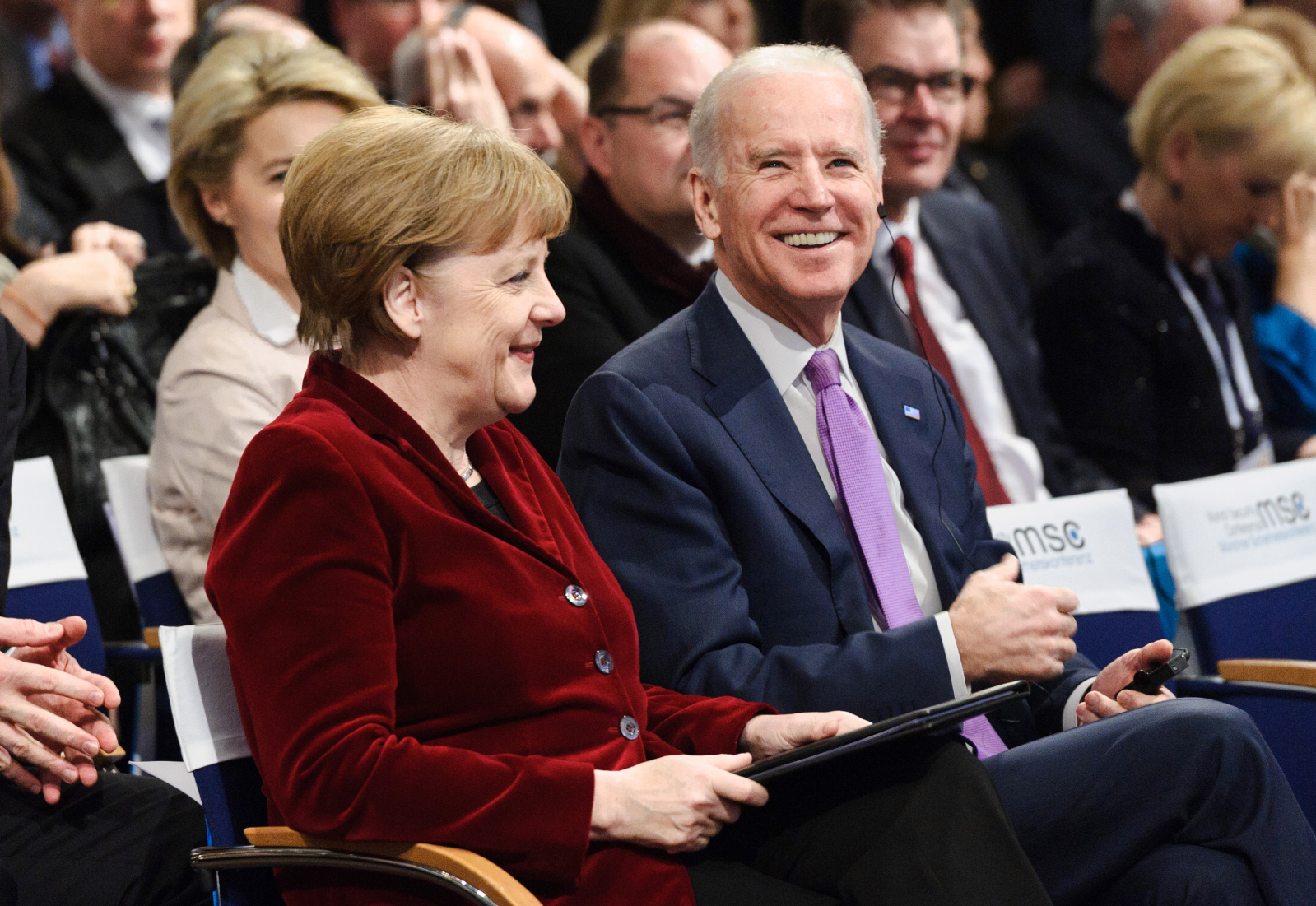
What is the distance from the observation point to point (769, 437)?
7.71 ft

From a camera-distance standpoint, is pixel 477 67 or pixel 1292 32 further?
pixel 1292 32

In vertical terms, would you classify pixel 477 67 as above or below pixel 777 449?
above

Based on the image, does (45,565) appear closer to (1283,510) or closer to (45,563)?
(45,563)

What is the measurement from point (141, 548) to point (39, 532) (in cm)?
22

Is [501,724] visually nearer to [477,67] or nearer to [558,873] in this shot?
[558,873]

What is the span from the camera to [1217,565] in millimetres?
3066

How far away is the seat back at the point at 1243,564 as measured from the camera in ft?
10.00

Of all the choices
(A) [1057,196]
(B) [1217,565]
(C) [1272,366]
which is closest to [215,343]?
(B) [1217,565]

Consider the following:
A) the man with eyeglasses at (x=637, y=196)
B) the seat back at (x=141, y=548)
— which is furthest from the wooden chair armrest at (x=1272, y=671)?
the seat back at (x=141, y=548)

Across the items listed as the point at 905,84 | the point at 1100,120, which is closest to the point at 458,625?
the point at 905,84

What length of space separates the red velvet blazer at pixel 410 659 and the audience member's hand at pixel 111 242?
163cm

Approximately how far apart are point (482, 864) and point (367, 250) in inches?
30.8

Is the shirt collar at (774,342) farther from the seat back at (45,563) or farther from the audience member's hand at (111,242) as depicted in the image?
the audience member's hand at (111,242)

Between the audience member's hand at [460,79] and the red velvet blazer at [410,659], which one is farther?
the audience member's hand at [460,79]
